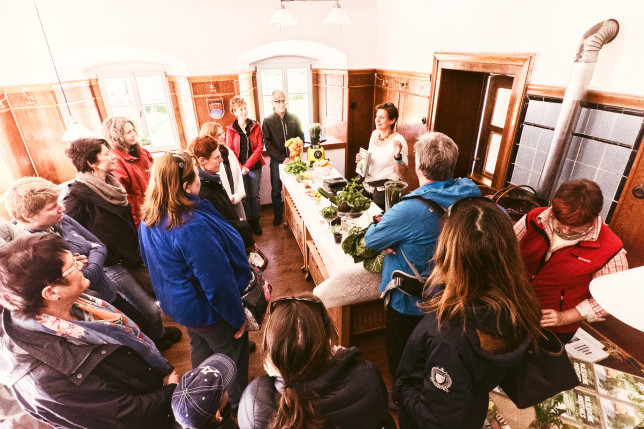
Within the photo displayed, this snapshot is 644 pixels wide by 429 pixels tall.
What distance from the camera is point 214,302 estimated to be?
1.69 meters

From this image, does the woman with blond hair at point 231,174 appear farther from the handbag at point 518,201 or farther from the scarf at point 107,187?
the handbag at point 518,201

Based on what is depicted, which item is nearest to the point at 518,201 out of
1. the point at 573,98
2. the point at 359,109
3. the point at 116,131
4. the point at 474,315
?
→ the point at 573,98

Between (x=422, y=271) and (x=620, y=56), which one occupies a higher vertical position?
(x=620, y=56)

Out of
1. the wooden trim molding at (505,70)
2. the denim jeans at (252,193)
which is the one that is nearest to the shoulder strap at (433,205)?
the wooden trim molding at (505,70)

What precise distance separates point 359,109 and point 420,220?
455cm

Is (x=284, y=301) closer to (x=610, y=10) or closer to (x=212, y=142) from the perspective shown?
(x=212, y=142)

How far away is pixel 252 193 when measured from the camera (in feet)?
15.3

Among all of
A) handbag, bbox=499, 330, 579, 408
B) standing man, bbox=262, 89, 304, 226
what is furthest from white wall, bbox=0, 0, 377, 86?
handbag, bbox=499, 330, 579, 408

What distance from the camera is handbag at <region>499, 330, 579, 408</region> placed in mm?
1315

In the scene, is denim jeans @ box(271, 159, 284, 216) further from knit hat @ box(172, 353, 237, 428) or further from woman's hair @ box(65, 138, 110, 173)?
knit hat @ box(172, 353, 237, 428)

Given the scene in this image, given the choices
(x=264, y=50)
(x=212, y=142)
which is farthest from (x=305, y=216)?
(x=264, y=50)

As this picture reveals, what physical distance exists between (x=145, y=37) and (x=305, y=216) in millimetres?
3661

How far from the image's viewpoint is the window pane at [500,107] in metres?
3.68

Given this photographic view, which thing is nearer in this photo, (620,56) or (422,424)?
(422,424)
